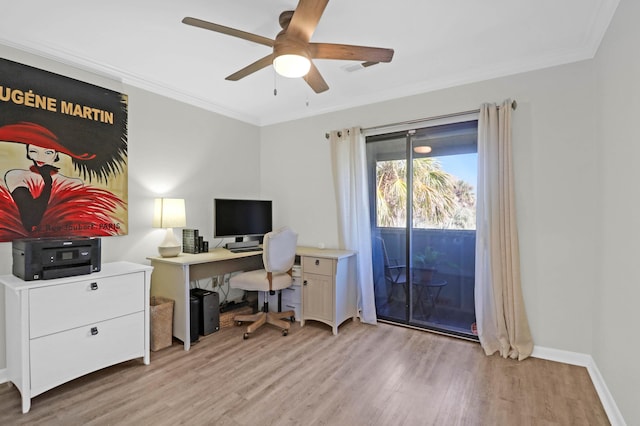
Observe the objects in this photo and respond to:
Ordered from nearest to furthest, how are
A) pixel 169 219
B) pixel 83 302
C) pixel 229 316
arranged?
pixel 83 302
pixel 169 219
pixel 229 316

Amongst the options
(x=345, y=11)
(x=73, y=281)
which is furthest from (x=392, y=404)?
(x=345, y=11)

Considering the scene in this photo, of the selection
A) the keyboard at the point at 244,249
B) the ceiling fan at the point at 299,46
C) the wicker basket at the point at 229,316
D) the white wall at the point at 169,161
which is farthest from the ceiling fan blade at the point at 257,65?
the wicker basket at the point at 229,316

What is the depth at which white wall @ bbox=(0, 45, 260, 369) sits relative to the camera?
2.82 meters

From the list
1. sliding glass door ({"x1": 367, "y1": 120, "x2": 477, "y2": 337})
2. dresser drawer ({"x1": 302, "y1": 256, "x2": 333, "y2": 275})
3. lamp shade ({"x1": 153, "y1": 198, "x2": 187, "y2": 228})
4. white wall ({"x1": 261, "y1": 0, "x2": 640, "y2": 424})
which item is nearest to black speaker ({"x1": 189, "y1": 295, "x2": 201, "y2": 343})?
lamp shade ({"x1": 153, "y1": 198, "x2": 187, "y2": 228})

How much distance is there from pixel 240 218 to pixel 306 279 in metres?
1.05

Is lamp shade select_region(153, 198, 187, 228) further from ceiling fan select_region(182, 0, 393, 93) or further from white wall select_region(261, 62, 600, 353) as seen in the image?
white wall select_region(261, 62, 600, 353)

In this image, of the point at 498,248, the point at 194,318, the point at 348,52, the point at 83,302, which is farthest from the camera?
the point at 194,318

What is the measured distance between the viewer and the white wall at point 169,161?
282 centimetres

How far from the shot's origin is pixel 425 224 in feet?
10.8

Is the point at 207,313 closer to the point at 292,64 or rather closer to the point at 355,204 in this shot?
the point at 355,204

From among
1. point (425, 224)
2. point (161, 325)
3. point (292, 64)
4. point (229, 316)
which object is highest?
point (292, 64)

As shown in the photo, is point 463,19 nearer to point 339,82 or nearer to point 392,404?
point 339,82

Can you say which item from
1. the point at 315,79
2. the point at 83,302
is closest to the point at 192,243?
the point at 83,302

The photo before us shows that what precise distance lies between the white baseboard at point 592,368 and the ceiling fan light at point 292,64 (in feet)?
8.62
